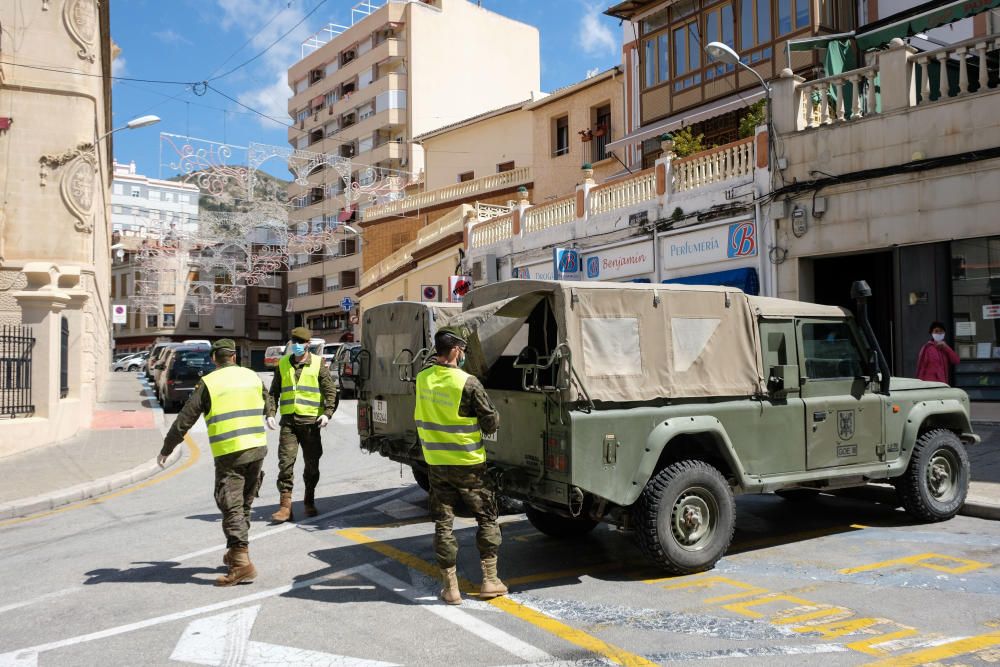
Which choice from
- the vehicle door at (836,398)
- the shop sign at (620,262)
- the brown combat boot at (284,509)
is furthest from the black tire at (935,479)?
the shop sign at (620,262)

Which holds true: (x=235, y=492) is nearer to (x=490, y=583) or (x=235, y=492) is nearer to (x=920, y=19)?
(x=490, y=583)

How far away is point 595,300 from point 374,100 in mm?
55628


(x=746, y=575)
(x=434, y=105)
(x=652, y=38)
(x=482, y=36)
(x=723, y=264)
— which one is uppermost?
(x=482, y=36)

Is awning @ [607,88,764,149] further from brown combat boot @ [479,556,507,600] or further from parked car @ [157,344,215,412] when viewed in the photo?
brown combat boot @ [479,556,507,600]

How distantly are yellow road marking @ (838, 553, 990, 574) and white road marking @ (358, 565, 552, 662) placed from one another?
287 cm

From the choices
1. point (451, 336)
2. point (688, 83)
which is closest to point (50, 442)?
point (451, 336)

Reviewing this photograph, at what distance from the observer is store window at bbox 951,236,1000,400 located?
1399cm

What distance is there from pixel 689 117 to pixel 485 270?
7.88 meters

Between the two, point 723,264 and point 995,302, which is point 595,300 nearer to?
point 995,302

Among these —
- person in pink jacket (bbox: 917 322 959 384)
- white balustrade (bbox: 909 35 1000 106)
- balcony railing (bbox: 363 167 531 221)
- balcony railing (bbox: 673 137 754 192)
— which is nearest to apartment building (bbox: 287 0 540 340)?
balcony railing (bbox: 363 167 531 221)

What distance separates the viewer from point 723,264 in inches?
733

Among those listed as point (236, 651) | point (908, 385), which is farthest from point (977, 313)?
point (236, 651)

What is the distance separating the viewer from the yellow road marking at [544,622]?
4.56m

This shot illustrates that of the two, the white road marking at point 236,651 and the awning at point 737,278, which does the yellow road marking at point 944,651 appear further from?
the awning at point 737,278
